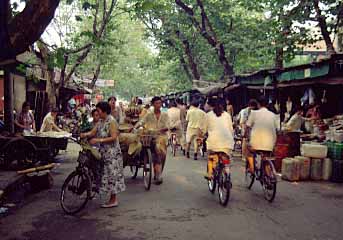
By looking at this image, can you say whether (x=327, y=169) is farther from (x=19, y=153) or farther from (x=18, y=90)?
(x=18, y=90)

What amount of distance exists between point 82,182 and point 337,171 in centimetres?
628

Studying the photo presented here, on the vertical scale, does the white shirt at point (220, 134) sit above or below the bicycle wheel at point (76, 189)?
above

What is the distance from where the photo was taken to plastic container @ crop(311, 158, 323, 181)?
34.4 feet

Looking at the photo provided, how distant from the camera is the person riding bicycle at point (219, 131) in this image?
7.82 metres

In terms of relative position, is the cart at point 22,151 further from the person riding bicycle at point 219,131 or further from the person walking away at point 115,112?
the person riding bicycle at point 219,131

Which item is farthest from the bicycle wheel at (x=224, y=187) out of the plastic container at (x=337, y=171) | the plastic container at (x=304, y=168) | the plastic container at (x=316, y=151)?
the plastic container at (x=337, y=171)

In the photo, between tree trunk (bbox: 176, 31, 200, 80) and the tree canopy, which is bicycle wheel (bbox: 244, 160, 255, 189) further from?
tree trunk (bbox: 176, 31, 200, 80)

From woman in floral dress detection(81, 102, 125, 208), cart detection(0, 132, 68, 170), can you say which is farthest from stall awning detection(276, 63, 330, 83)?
cart detection(0, 132, 68, 170)

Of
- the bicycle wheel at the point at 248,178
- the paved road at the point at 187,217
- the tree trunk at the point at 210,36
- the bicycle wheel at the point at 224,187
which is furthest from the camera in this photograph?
the tree trunk at the point at 210,36

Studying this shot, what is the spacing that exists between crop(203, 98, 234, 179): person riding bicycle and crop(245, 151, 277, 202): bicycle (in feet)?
2.41

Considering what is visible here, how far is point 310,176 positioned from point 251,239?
547 centimetres

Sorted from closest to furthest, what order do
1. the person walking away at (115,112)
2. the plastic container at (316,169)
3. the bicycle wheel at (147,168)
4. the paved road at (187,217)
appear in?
the paved road at (187,217) < the bicycle wheel at (147,168) < the plastic container at (316,169) < the person walking away at (115,112)

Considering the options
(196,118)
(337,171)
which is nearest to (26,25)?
(337,171)

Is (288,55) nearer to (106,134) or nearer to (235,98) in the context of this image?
(235,98)
